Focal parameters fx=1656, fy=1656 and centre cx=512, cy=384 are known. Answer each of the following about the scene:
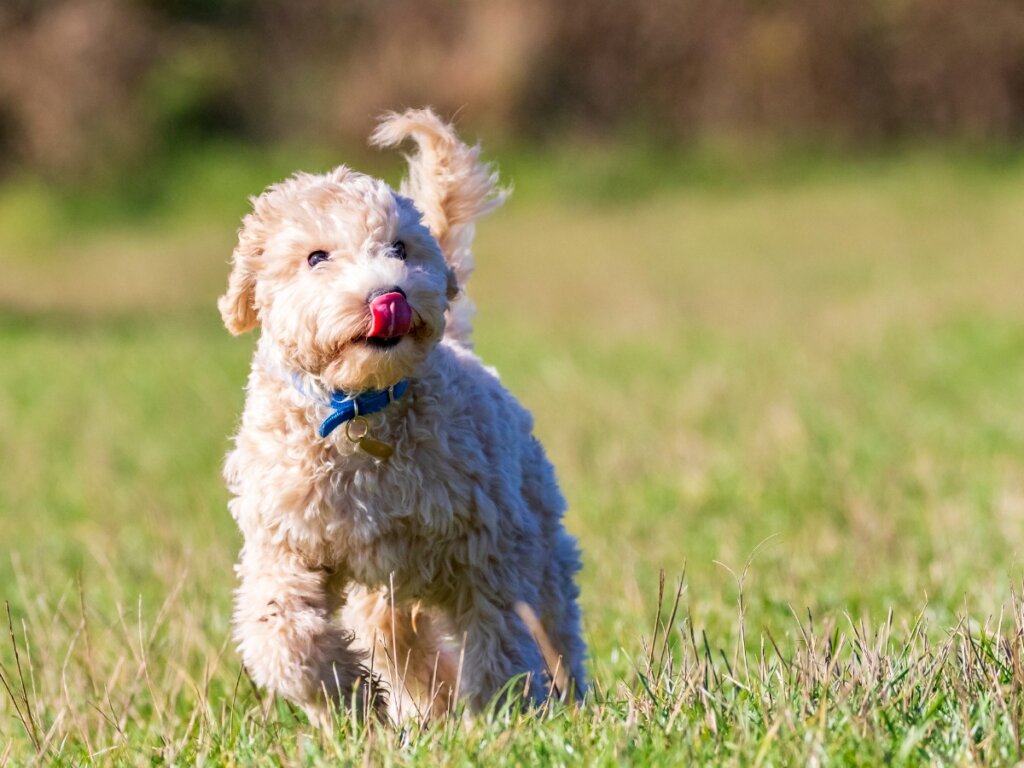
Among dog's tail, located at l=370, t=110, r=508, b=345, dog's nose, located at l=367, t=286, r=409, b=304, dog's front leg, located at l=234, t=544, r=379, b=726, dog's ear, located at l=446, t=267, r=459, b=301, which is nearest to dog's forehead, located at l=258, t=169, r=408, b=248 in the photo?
dog's nose, located at l=367, t=286, r=409, b=304

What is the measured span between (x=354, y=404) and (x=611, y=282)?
15.7 metres

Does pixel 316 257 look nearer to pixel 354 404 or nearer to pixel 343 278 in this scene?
pixel 343 278

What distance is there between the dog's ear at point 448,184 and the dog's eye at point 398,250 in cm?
69

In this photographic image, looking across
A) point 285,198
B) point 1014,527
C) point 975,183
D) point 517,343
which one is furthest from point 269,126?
point 285,198

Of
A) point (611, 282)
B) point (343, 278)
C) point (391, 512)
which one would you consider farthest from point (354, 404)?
point (611, 282)

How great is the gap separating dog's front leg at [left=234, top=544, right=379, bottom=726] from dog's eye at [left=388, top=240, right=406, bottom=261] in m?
0.81

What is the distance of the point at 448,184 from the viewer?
16.0ft

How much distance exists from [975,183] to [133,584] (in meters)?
20.9

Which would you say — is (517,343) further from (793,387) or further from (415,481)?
(415,481)

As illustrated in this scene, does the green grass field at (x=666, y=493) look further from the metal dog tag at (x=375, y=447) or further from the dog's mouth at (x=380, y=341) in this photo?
the dog's mouth at (x=380, y=341)

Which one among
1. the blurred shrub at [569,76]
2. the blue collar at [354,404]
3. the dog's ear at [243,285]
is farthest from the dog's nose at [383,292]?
the blurred shrub at [569,76]

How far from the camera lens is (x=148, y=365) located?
13742 mm

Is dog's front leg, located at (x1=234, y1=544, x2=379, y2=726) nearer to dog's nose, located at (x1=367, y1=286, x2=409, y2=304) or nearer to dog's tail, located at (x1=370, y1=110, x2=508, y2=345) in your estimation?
dog's nose, located at (x1=367, y1=286, x2=409, y2=304)

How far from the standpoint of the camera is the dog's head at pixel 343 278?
3850mm
